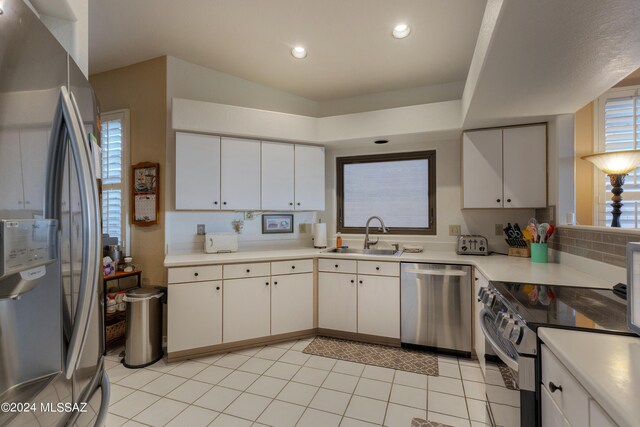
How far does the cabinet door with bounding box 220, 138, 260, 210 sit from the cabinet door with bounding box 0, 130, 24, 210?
231 centimetres

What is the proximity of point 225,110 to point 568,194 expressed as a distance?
313 cm

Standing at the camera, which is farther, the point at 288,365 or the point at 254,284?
the point at 254,284

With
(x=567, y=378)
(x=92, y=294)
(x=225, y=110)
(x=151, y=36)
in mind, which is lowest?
(x=567, y=378)

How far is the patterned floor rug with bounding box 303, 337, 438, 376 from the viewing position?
2.45 m

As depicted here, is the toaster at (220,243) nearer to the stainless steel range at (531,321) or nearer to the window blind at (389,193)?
the window blind at (389,193)

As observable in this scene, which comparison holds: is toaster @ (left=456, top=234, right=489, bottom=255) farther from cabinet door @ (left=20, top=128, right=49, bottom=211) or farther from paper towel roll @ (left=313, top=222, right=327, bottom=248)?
cabinet door @ (left=20, top=128, right=49, bottom=211)

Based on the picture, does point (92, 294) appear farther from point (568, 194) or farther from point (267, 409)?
point (568, 194)

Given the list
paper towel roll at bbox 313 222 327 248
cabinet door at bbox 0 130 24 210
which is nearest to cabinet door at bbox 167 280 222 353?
paper towel roll at bbox 313 222 327 248

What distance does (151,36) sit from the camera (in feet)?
8.32

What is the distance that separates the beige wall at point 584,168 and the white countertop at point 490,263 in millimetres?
814

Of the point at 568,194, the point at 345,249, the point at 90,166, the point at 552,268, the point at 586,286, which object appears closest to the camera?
the point at 90,166

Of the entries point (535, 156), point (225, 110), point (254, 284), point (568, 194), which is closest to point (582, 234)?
point (568, 194)

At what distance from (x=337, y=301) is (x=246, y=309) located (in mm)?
896

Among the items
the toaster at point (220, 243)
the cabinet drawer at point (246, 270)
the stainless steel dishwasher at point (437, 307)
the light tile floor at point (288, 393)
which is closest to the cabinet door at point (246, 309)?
the cabinet drawer at point (246, 270)
